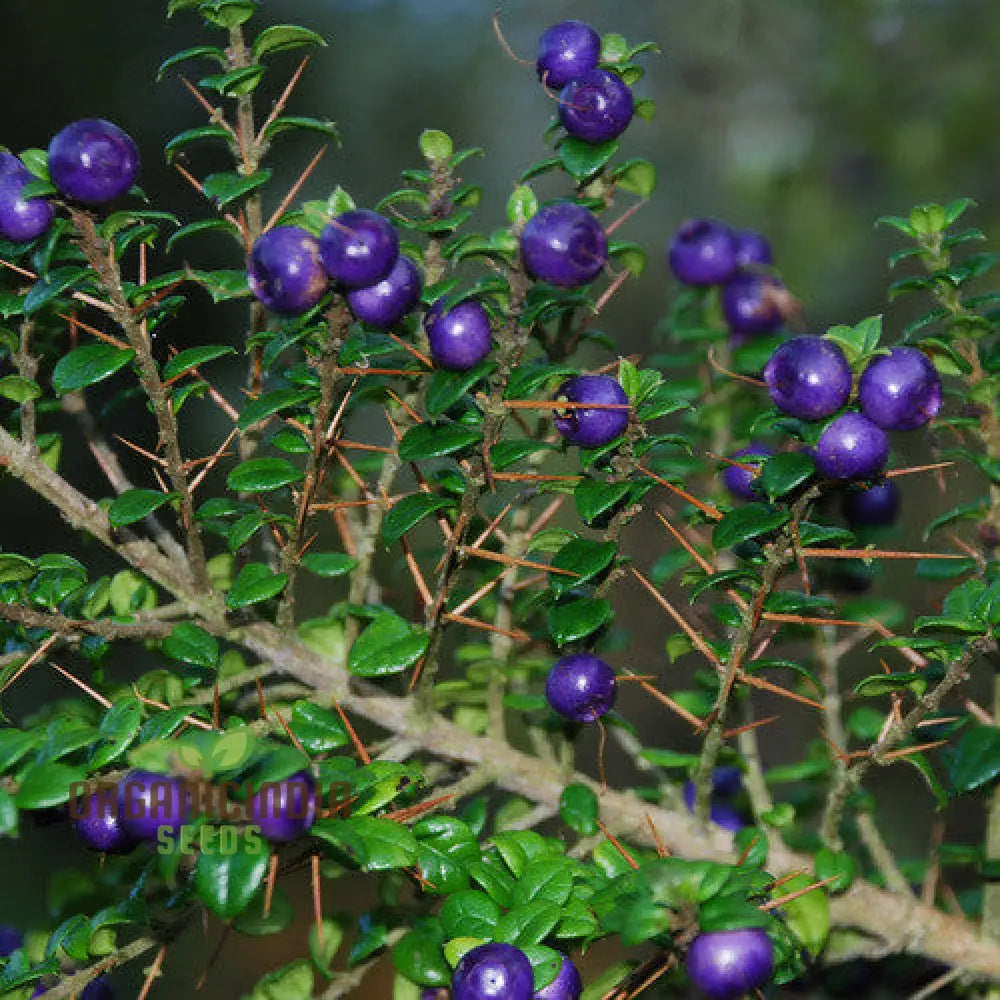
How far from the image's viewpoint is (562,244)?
2.38ft

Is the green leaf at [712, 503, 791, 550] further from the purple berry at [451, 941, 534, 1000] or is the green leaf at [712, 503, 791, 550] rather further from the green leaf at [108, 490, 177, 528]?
the green leaf at [108, 490, 177, 528]

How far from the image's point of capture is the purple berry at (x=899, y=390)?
0.78 meters

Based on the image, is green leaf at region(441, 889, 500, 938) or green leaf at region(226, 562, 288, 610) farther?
green leaf at region(226, 562, 288, 610)

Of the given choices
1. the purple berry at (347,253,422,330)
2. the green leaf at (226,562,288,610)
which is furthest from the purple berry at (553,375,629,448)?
the green leaf at (226,562,288,610)

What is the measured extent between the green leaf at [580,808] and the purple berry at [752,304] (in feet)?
1.97

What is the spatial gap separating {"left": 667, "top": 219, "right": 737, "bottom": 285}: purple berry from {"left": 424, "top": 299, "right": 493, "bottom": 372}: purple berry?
614mm

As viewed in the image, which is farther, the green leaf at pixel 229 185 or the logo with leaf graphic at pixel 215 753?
the green leaf at pixel 229 185

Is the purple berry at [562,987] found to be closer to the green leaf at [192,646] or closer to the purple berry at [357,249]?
the green leaf at [192,646]

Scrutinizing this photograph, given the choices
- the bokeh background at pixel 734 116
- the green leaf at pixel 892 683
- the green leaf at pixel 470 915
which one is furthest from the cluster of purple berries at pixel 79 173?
the bokeh background at pixel 734 116

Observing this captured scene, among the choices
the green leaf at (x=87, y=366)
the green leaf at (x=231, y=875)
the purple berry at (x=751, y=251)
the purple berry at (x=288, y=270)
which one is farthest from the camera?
the purple berry at (x=751, y=251)

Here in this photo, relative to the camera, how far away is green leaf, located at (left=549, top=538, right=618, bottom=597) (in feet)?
2.83

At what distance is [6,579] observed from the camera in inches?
36.5

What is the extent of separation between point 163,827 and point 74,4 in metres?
2.82

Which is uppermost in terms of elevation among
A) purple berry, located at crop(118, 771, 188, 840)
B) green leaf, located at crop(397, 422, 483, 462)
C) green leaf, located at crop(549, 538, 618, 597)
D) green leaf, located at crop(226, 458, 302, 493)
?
green leaf, located at crop(397, 422, 483, 462)
